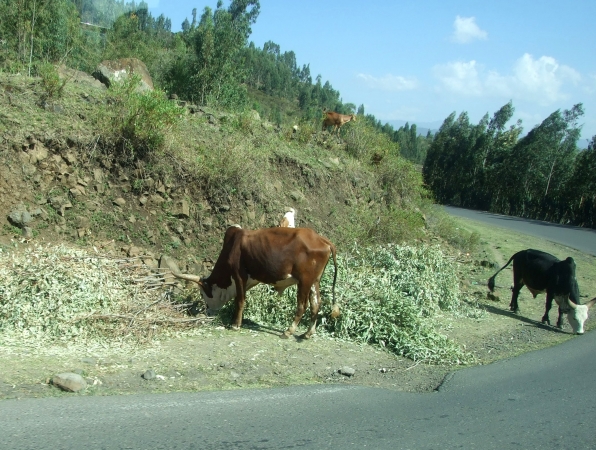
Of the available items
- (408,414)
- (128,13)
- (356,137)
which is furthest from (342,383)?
(128,13)

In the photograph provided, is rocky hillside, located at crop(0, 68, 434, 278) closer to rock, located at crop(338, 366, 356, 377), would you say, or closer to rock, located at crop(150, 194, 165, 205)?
rock, located at crop(150, 194, 165, 205)

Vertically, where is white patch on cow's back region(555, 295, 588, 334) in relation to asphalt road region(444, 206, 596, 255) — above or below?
below

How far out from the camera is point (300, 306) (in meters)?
8.54

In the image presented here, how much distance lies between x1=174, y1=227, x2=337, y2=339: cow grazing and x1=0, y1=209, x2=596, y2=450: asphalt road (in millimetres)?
2058

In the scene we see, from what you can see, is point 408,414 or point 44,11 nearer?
point 408,414

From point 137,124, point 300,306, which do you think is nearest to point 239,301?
point 300,306

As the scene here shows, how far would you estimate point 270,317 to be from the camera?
9344mm

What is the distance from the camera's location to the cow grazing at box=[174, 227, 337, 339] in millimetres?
8484

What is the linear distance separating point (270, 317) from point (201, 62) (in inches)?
547

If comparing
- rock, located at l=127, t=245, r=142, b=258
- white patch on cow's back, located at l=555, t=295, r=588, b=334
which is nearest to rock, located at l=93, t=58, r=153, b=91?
rock, located at l=127, t=245, r=142, b=258

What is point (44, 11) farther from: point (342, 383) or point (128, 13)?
point (128, 13)

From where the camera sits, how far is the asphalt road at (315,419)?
4.90 meters

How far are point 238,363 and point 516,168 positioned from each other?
3833cm

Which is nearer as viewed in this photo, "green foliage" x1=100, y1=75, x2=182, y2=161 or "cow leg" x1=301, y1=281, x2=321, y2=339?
"cow leg" x1=301, y1=281, x2=321, y2=339
